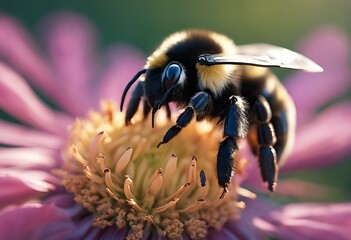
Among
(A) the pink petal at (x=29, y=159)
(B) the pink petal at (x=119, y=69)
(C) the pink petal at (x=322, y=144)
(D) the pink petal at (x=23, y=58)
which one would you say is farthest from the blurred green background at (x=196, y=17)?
(A) the pink petal at (x=29, y=159)

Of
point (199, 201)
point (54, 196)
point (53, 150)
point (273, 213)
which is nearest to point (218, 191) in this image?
point (199, 201)

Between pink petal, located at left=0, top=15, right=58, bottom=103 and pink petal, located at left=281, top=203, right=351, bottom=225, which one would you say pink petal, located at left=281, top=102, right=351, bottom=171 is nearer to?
pink petal, located at left=281, top=203, right=351, bottom=225

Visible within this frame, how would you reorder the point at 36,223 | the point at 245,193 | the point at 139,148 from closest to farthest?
1. the point at 36,223
2. the point at 139,148
3. the point at 245,193

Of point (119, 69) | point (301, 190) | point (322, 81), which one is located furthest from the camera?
point (119, 69)

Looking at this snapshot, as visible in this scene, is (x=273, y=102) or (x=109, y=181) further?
Answer: (x=273, y=102)

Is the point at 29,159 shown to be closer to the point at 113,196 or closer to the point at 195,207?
the point at 113,196

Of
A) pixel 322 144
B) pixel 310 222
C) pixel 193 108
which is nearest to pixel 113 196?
pixel 193 108

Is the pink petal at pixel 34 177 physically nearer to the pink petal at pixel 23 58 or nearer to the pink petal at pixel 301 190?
the pink petal at pixel 23 58

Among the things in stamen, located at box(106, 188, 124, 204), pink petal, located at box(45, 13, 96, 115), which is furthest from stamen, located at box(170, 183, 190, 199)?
pink petal, located at box(45, 13, 96, 115)
